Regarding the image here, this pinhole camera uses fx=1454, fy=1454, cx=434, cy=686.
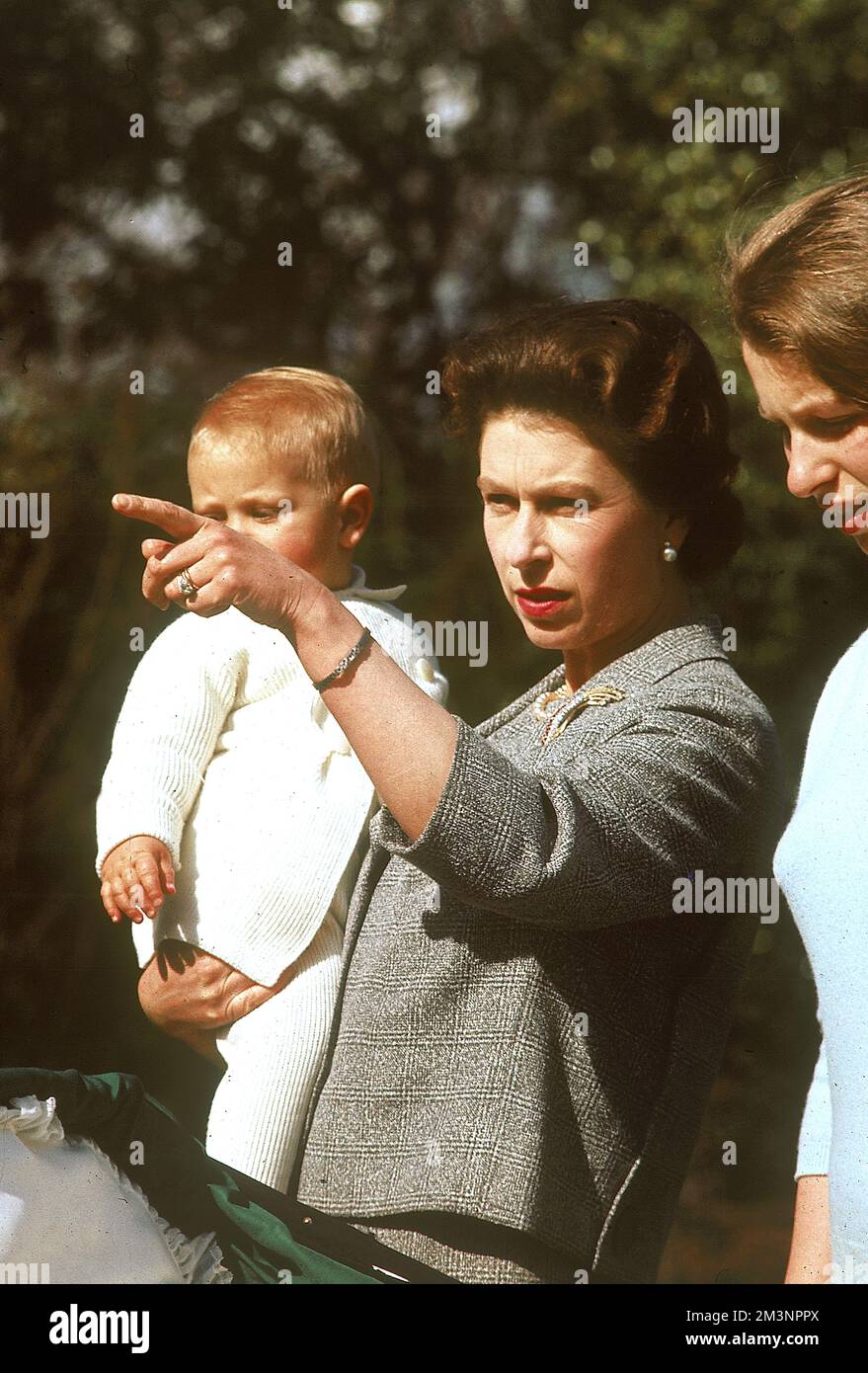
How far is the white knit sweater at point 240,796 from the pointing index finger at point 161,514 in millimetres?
558

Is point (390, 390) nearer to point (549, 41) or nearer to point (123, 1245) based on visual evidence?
point (549, 41)

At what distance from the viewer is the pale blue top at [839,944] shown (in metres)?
1.69

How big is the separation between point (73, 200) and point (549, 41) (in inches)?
36.2

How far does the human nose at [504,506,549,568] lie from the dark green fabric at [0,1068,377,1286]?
3.27ft

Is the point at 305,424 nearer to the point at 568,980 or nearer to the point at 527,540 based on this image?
the point at 527,540

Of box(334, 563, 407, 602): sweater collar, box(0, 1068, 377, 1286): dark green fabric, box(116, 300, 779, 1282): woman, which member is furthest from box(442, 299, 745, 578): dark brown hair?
box(0, 1068, 377, 1286): dark green fabric

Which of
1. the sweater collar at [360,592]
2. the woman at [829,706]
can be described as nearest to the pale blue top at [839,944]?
the woman at [829,706]

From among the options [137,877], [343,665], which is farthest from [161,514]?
[137,877]

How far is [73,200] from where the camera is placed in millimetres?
2648

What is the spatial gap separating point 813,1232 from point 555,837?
621 millimetres

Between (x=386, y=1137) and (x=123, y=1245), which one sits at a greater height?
(x=386, y=1137)

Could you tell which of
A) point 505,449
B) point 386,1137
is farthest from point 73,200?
point 386,1137

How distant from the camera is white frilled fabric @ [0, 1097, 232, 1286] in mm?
2152

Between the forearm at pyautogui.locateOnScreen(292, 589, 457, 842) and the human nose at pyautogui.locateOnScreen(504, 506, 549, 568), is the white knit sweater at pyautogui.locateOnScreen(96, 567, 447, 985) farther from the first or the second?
the forearm at pyautogui.locateOnScreen(292, 589, 457, 842)
